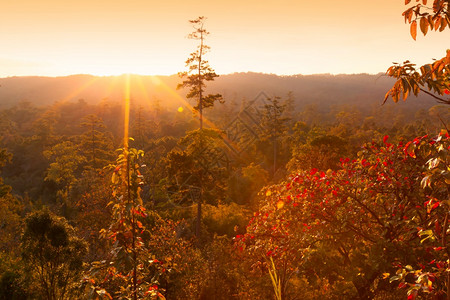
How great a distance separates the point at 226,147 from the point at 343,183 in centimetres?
4231

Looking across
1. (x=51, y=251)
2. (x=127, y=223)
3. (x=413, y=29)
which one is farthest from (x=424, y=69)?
(x=51, y=251)

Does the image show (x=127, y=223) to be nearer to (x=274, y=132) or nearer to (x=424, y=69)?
(x=424, y=69)

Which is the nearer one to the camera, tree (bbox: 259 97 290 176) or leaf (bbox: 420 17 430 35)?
leaf (bbox: 420 17 430 35)

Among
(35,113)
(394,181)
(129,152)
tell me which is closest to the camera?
(129,152)

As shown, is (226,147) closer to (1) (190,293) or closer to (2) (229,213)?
(2) (229,213)

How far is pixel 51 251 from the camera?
11680 mm

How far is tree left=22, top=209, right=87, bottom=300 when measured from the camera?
37.1ft

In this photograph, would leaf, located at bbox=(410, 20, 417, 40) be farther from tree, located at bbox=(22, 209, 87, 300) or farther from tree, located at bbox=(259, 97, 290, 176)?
tree, located at bbox=(259, 97, 290, 176)

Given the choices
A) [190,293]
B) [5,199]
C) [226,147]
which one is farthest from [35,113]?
[190,293]

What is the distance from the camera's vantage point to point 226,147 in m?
48.9

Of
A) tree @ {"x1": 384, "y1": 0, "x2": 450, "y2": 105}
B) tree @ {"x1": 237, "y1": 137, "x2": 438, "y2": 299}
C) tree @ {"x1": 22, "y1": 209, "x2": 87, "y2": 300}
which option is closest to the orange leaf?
tree @ {"x1": 384, "y1": 0, "x2": 450, "y2": 105}

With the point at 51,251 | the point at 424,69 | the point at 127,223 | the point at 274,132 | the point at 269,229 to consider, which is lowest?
the point at 51,251

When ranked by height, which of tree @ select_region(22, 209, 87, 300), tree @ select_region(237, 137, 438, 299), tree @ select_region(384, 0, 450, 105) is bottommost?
tree @ select_region(22, 209, 87, 300)

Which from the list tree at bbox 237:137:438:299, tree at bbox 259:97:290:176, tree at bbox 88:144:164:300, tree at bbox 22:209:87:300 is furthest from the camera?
tree at bbox 259:97:290:176
